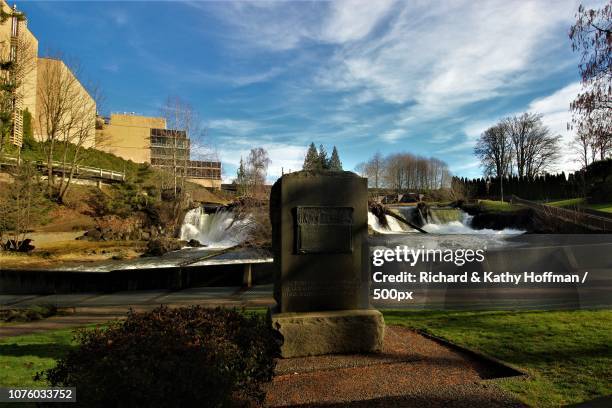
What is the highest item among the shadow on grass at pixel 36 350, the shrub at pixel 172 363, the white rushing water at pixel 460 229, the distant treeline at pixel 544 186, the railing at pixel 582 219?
the distant treeline at pixel 544 186

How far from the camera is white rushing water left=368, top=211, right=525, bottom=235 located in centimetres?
3200

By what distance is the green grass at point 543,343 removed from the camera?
4.20m

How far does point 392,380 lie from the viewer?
4.71 metres

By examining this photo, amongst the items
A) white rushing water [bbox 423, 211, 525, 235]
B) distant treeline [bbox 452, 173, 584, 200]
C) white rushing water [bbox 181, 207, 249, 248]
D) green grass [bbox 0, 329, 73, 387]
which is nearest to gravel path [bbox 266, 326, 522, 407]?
green grass [bbox 0, 329, 73, 387]

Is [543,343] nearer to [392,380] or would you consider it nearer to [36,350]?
[392,380]

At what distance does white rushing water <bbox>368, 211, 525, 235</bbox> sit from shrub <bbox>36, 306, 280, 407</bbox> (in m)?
27.7

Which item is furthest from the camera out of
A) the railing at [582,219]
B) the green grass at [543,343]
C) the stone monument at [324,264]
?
the railing at [582,219]

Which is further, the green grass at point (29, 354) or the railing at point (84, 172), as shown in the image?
the railing at point (84, 172)

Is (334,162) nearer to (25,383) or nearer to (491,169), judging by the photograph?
(491,169)

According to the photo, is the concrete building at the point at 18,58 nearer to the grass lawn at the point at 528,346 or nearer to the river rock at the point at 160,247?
the river rock at the point at 160,247

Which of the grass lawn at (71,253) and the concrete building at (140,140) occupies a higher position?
the concrete building at (140,140)

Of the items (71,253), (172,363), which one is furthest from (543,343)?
(71,253)

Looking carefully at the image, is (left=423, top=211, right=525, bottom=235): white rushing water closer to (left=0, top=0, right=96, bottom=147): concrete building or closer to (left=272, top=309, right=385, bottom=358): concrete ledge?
(left=272, top=309, right=385, bottom=358): concrete ledge

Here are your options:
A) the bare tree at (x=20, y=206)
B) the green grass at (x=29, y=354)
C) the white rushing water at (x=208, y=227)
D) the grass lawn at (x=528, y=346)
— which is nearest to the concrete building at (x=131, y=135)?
the white rushing water at (x=208, y=227)
